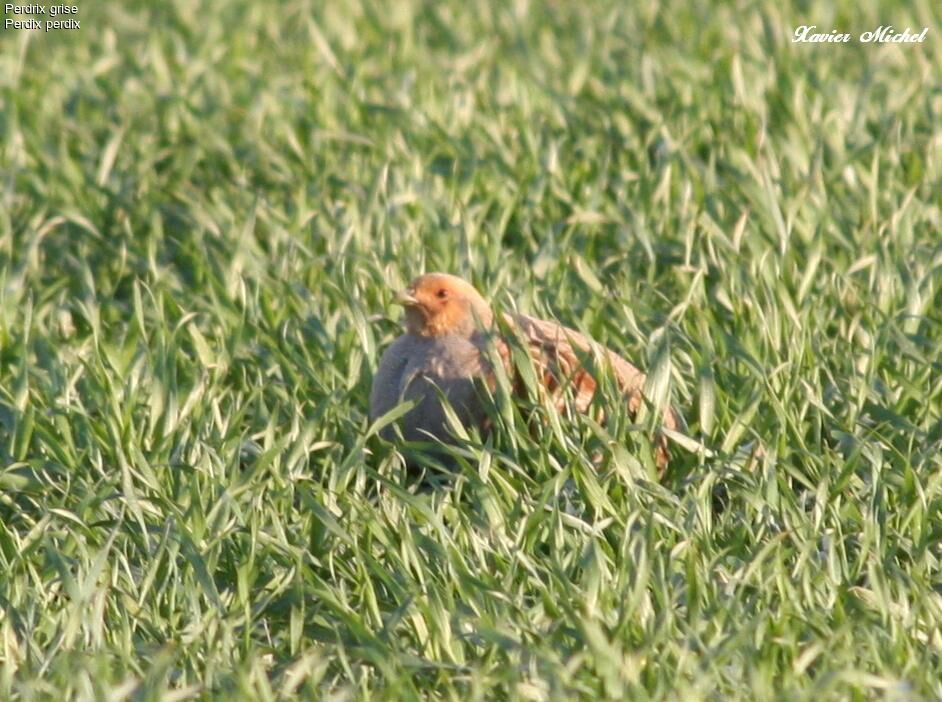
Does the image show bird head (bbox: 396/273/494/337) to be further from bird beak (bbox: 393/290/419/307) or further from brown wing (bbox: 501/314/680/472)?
brown wing (bbox: 501/314/680/472)

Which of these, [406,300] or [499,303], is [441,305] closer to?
[406,300]

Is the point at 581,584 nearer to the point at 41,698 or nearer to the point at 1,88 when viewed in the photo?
the point at 41,698

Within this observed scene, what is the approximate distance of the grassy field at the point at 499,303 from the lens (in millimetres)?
3229

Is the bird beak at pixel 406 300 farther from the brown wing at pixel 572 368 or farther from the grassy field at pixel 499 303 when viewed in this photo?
the brown wing at pixel 572 368

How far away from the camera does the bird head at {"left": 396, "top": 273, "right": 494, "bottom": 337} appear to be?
14.8 ft

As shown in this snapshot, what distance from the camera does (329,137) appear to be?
6168 millimetres

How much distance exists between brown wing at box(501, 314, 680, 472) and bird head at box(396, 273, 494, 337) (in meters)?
0.17

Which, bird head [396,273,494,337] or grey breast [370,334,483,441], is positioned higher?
bird head [396,273,494,337]

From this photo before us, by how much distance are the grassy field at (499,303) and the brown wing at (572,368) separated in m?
0.11

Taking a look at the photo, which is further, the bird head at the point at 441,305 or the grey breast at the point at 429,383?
the bird head at the point at 441,305

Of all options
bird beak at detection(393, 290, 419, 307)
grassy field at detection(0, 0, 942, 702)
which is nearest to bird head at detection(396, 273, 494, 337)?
bird beak at detection(393, 290, 419, 307)

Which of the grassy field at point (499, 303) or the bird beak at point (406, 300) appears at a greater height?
the bird beak at point (406, 300)

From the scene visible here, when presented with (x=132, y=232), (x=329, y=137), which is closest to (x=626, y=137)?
(x=329, y=137)

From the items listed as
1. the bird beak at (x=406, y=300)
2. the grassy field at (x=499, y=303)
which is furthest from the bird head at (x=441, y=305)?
the grassy field at (x=499, y=303)
